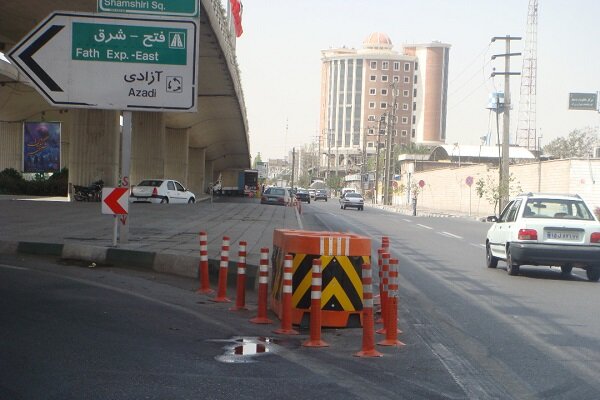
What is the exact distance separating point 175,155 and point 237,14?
24529 millimetres

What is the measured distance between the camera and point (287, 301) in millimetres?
8891

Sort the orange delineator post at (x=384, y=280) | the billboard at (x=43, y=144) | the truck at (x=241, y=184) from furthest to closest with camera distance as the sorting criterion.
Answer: the truck at (x=241, y=184)
the billboard at (x=43, y=144)
the orange delineator post at (x=384, y=280)

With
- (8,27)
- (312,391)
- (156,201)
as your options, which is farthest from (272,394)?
(156,201)

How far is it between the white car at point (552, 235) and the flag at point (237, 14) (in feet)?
93.7

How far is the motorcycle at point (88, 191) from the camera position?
4025cm

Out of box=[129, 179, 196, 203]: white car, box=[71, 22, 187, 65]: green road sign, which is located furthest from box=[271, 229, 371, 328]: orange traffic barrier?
box=[129, 179, 196, 203]: white car

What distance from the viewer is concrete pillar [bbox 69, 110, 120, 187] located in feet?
133

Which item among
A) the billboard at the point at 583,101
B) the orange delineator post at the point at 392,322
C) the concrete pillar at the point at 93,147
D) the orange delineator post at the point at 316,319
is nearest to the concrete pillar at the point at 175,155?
the concrete pillar at the point at 93,147

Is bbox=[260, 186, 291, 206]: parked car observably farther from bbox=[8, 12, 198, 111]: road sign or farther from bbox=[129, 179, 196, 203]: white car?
bbox=[8, 12, 198, 111]: road sign

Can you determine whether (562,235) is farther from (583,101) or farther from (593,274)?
(583,101)

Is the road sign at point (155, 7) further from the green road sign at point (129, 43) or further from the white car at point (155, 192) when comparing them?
the white car at point (155, 192)

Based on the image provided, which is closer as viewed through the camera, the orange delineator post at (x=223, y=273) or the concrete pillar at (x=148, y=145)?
the orange delineator post at (x=223, y=273)

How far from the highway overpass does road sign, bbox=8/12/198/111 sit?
1283 mm

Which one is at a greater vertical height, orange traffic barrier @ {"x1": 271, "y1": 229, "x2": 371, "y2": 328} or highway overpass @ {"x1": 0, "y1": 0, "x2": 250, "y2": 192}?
highway overpass @ {"x1": 0, "y1": 0, "x2": 250, "y2": 192}
